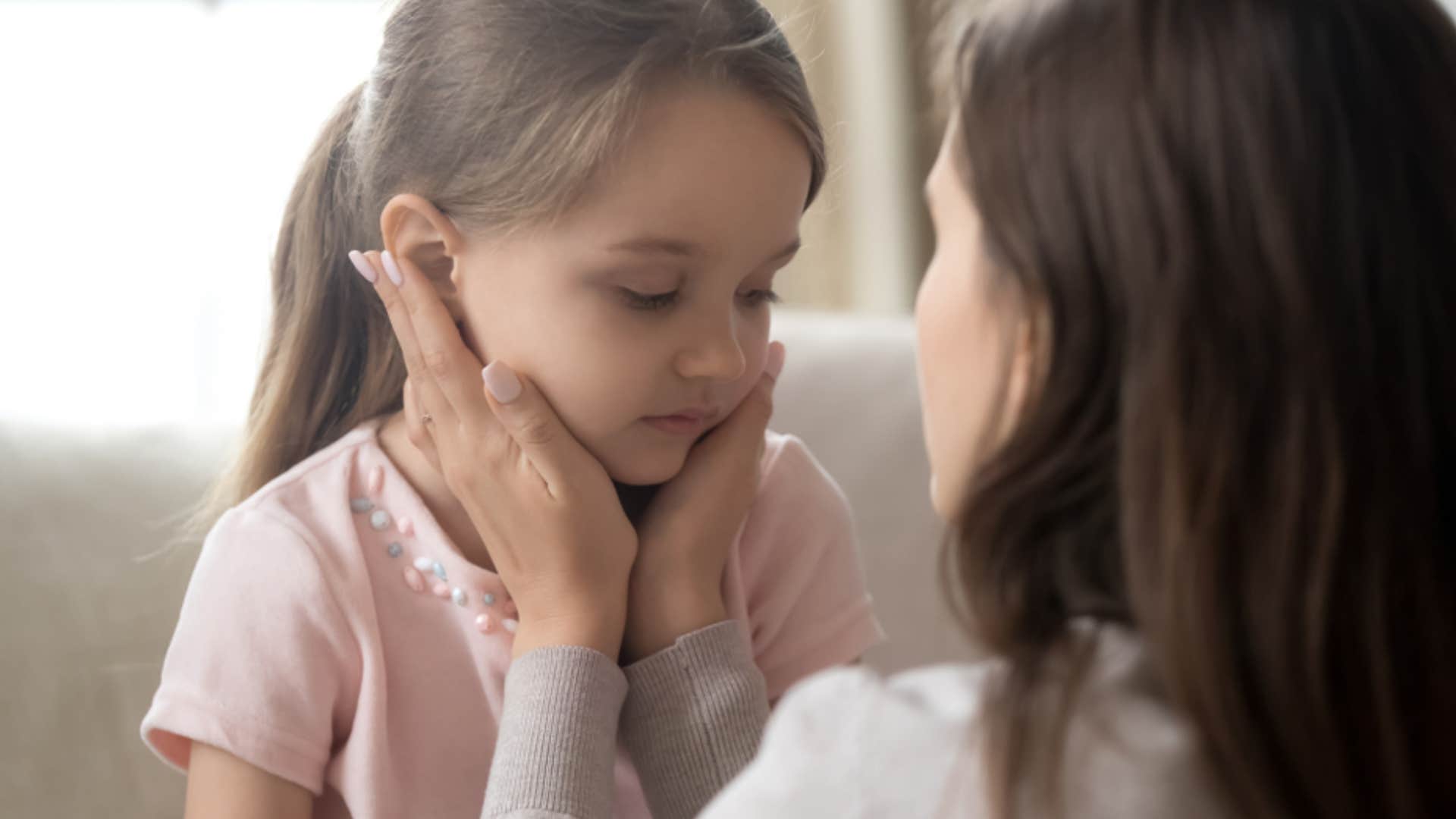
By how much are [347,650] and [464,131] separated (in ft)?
1.24

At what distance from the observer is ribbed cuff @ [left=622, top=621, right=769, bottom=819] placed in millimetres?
1003

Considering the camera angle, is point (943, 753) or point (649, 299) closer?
point (943, 753)

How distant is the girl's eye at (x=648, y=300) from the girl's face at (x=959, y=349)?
25cm

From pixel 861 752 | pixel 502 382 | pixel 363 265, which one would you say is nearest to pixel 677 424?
pixel 502 382

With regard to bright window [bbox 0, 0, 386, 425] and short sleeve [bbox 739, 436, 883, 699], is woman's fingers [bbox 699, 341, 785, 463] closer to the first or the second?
short sleeve [bbox 739, 436, 883, 699]

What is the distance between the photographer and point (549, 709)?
96 cm

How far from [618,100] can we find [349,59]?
1128mm

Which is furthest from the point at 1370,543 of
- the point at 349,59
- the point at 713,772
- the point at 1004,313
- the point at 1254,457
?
the point at 349,59

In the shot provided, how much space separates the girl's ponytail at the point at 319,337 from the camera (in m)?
1.16

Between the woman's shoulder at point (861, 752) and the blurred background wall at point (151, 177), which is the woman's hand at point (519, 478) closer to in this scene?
the woman's shoulder at point (861, 752)

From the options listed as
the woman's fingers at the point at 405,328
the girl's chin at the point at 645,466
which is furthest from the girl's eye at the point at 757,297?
the woman's fingers at the point at 405,328

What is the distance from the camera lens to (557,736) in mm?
944

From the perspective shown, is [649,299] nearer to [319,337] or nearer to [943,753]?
[319,337]

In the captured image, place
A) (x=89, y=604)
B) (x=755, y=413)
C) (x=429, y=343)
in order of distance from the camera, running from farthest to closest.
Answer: (x=89, y=604) < (x=755, y=413) < (x=429, y=343)
